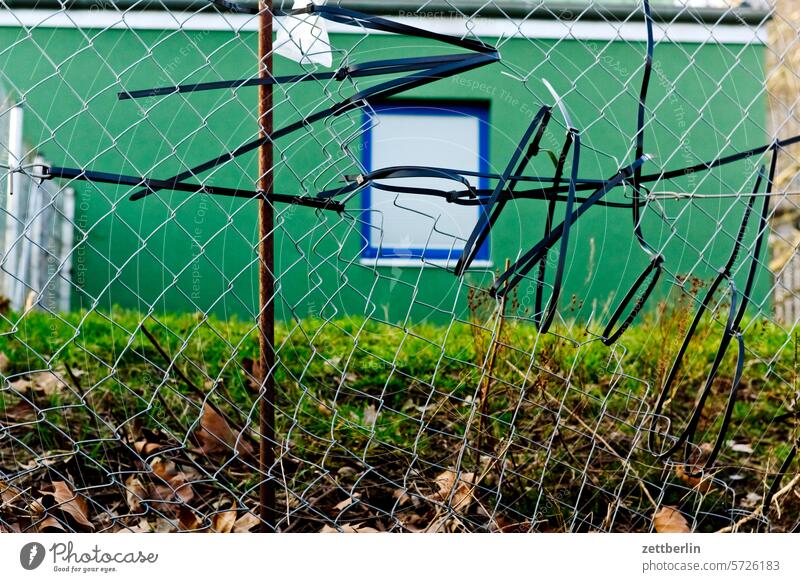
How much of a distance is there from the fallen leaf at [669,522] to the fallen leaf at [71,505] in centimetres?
126

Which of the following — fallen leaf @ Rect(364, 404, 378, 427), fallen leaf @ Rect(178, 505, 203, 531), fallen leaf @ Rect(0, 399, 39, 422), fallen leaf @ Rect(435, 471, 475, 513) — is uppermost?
fallen leaf @ Rect(364, 404, 378, 427)

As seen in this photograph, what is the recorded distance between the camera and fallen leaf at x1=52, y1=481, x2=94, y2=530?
164cm

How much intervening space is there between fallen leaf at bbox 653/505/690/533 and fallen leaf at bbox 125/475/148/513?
3.83 ft

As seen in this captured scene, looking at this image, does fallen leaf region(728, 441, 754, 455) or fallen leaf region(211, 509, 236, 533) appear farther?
fallen leaf region(728, 441, 754, 455)

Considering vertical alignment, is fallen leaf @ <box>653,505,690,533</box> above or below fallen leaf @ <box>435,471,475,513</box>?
below

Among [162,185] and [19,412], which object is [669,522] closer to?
[162,185]

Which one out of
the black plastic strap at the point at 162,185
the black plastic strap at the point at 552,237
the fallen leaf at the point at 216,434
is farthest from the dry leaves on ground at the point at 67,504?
the black plastic strap at the point at 552,237

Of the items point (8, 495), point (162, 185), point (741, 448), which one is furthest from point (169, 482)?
point (741, 448)

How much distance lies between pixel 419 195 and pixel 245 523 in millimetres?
816

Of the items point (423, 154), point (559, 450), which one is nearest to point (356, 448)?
point (559, 450)

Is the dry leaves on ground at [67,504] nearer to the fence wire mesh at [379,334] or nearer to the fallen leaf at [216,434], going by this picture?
the fence wire mesh at [379,334]

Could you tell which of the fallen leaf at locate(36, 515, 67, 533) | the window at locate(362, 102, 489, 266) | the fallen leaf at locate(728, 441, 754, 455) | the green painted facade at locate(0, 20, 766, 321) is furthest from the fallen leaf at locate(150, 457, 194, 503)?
the fallen leaf at locate(728, 441, 754, 455)

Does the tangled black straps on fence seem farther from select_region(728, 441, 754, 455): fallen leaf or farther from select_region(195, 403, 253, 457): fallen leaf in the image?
select_region(728, 441, 754, 455): fallen leaf

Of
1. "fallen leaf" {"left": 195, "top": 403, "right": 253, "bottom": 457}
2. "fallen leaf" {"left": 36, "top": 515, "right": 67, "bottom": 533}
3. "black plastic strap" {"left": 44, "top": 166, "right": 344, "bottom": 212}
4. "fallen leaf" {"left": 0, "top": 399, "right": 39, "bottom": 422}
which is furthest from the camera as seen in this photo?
"fallen leaf" {"left": 0, "top": 399, "right": 39, "bottom": 422}
